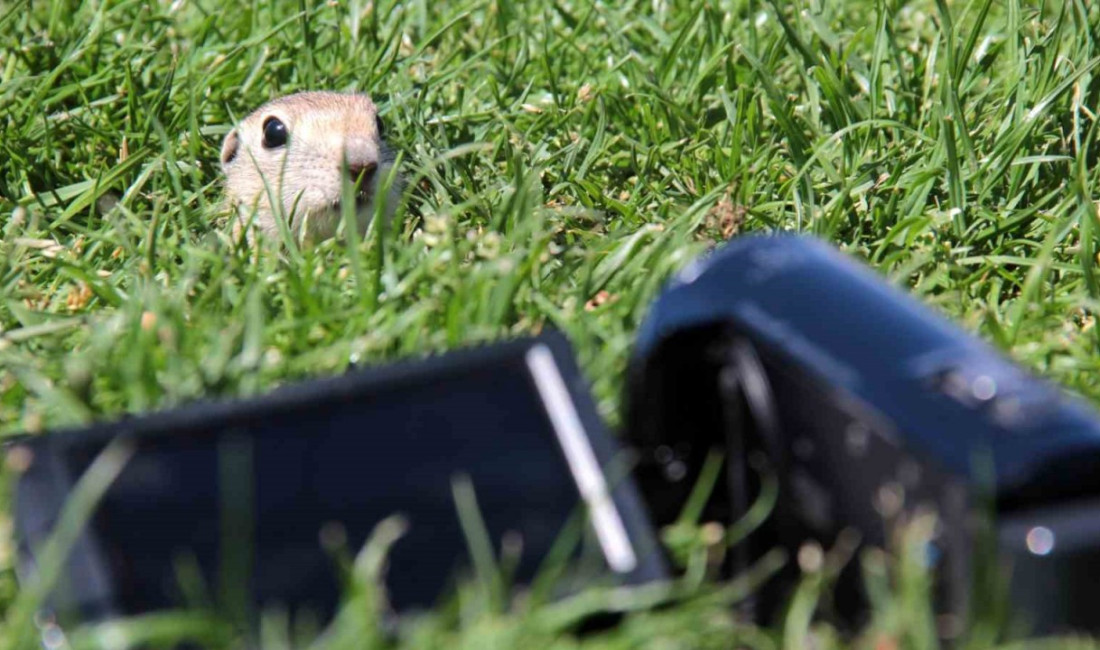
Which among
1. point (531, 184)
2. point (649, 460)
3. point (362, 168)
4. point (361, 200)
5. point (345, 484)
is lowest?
point (361, 200)

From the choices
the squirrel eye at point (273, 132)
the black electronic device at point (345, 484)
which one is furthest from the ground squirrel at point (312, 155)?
the black electronic device at point (345, 484)

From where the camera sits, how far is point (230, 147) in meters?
3.99

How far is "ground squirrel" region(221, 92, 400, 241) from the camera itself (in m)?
3.87

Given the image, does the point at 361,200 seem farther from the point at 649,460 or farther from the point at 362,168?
the point at 649,460

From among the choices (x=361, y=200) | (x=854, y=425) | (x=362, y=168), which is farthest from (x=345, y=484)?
(x=361, y=200)

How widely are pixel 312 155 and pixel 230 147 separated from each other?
0.67 ft

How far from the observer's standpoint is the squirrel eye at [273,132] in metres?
4.03

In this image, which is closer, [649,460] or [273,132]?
[649,460]

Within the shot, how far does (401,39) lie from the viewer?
422 centimetres

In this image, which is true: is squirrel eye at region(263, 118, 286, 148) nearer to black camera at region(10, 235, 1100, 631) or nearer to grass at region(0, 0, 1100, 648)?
grass at region(0, 0, 1100, 648)

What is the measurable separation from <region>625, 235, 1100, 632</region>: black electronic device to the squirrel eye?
6.82 ft

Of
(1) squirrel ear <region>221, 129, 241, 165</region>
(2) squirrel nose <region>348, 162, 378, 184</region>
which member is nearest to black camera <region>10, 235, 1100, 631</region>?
(2) squirrel nose <region>348, 162, 378, 184</region>

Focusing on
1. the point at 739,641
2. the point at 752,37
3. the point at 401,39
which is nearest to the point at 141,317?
the point at 739,641

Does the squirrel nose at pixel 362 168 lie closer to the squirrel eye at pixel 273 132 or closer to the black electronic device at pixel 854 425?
the squirrel eye at pixel 273 132
